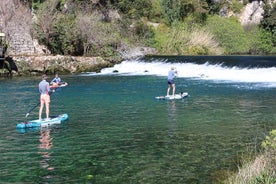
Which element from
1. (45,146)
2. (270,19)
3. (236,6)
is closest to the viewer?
(45,146)

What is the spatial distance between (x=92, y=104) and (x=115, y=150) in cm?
1217

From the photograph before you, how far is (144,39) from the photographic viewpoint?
236 ft

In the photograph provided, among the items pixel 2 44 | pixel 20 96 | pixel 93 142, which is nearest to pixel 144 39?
pixel 2 44

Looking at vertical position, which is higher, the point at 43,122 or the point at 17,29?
the point at 17,29

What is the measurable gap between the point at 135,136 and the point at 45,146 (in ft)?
12.2

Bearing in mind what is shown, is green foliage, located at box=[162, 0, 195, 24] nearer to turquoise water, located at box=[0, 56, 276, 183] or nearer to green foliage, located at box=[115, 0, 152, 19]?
green foliage, located at box=[115, 0, 152, 19]

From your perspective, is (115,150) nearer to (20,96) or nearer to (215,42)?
(20,96)

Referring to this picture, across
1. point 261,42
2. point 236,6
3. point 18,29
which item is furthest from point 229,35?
point 18,29

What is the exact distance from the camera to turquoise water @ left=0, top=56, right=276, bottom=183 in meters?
14.2

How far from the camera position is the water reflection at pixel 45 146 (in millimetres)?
15055

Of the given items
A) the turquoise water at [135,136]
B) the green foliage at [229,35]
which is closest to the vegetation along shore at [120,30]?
the green foliage at [229,35]

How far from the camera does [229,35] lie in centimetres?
7369

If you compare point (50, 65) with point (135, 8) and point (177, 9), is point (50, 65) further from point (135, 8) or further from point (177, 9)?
point (177, 9)

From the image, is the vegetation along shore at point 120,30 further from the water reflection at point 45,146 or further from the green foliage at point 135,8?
the water reflection at point 45,146
